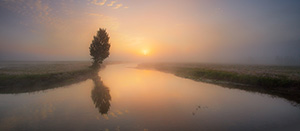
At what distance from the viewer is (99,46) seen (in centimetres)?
5228

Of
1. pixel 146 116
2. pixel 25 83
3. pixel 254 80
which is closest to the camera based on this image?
pixel 146 116

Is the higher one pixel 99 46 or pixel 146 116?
pixel 99 46

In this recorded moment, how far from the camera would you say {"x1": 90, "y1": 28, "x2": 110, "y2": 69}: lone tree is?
52.1m

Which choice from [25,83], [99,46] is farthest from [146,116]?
[99,46]

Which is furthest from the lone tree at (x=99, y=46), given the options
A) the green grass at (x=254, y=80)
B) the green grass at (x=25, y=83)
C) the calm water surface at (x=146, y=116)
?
the green grass at (x=254, y=80)

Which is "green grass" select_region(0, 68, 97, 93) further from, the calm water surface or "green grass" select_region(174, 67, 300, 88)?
"green grass" select_region(174, 67, 300, 88)

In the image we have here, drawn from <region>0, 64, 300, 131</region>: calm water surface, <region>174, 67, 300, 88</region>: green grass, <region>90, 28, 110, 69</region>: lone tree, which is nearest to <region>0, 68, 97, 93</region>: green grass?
<region>0, 64, 300, 131</region>: calm water surface

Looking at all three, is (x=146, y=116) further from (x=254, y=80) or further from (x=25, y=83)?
(x=254, y=80)

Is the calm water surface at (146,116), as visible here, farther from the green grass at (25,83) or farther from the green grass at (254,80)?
the green grass at (254,80)

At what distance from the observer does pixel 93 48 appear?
52219mm

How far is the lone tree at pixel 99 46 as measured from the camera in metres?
52.1

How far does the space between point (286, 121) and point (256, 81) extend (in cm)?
1928

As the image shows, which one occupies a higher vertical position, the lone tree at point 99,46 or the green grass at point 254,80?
the lone tree at point 99,46

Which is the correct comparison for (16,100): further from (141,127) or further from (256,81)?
(256,81)
